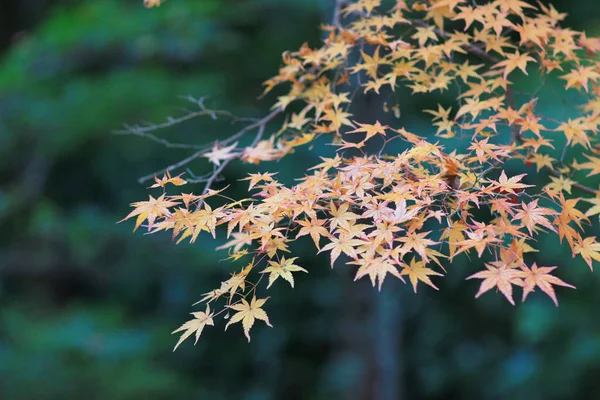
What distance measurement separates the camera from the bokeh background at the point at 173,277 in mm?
3756

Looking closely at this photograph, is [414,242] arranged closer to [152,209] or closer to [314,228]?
[314,228]

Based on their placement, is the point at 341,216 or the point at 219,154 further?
→ the point at 219,154

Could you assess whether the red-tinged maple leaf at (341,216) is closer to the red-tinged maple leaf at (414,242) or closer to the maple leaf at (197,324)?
the red-tinged maple leaf at (414,242)

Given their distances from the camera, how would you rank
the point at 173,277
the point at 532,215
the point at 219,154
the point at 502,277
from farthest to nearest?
the point at 173,277 → the point at 219,154 → the point at 532,215 → the point at 502,277

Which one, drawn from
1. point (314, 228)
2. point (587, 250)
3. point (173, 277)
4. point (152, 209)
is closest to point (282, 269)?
point (314, 228)

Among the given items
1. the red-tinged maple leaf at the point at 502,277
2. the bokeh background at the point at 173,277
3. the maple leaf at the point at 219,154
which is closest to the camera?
the red-tinged maple leaf at the point at 502,277

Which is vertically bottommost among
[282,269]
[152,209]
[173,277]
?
[282,269]

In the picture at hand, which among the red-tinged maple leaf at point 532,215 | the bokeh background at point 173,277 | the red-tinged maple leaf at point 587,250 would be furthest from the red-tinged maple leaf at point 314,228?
the bokeh background at point 173,277

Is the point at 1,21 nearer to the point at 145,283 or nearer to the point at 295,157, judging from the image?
the point at 145,283

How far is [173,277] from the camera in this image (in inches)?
203

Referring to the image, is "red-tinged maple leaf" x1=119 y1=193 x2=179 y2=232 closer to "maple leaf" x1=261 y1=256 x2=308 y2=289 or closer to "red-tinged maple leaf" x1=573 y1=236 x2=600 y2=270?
"maple leaf" x1=261 y1=256 x2=308 y2=289

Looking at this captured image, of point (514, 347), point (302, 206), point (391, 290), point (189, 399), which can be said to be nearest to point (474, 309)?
point (514, 347)

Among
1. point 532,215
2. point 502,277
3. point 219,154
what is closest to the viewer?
point 502,277

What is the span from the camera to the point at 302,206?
1.38 meters
